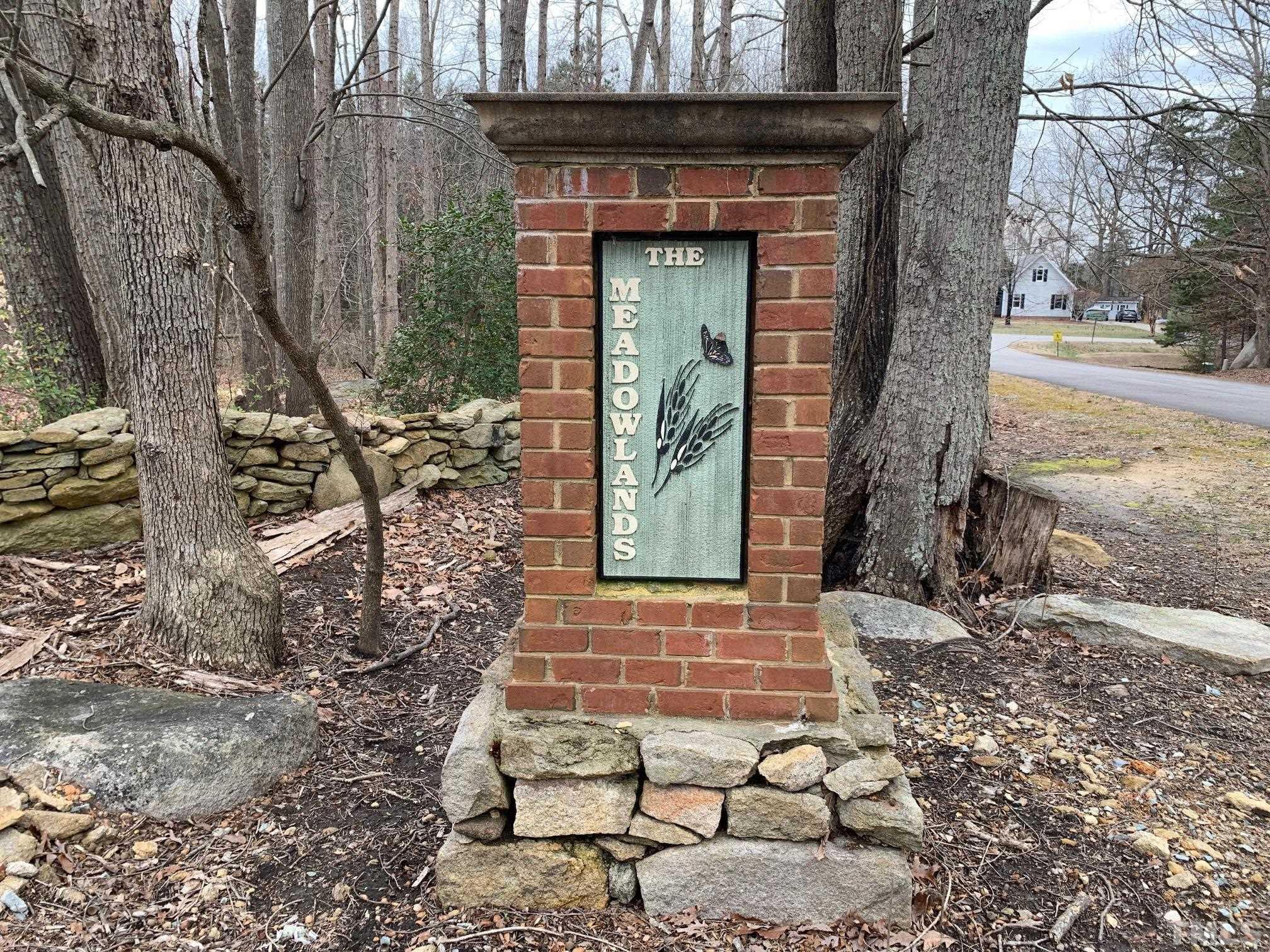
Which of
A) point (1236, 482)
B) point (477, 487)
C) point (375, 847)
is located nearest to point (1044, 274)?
point (1236, 482)

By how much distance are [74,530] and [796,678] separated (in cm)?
456

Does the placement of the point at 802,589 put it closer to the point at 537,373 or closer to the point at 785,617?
the point at 785,617

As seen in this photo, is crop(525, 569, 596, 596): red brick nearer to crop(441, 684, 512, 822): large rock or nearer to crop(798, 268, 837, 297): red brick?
crop(441, 684, 512, 822): large rock

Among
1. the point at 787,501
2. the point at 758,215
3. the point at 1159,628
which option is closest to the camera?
the point at 758,215

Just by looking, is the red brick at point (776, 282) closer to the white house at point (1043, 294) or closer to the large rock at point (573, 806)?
the large rock at point (573, 806)

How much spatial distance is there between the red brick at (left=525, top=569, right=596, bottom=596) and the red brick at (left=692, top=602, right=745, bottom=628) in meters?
0.33

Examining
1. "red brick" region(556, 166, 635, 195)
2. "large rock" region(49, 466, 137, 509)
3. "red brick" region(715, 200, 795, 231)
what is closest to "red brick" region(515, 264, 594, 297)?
"red brick" region(556, 166, 635, 195)

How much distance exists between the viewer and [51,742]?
293cm

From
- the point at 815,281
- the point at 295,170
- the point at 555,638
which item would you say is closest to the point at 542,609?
the point at 555,638

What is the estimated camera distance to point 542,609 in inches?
101

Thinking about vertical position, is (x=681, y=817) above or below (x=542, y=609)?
below

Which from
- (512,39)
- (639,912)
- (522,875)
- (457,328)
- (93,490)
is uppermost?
(512,39)

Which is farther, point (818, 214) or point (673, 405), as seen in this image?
point (673, 405)

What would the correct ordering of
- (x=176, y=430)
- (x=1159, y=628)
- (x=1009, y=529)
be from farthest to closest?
(x=1009, y=529)
(x=1159, y=628)
(x=176, y=430)
